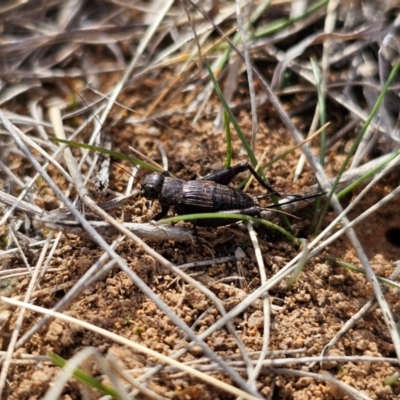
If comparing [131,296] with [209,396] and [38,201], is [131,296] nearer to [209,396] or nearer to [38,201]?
[209,396]

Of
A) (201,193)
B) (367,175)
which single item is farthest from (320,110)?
(201,193)

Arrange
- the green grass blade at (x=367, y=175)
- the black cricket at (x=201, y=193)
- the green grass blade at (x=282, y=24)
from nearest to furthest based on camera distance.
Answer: the green grass blade at (x=367, y=175)
the black cricket at (x=201, y=193)
the green grass blade at (x=282, y=24)

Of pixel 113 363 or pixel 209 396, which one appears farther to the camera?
pixel 209 396

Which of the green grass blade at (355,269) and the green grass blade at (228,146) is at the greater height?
the green grass blade at (228,146)

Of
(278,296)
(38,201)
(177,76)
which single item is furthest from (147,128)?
(278,296)

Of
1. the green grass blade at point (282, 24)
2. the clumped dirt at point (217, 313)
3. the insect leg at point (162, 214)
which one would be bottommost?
the clumped dirt at point (217, 313)

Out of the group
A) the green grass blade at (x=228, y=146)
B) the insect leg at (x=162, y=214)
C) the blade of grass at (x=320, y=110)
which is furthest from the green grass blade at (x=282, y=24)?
the insect leg at (x=162, y=214)

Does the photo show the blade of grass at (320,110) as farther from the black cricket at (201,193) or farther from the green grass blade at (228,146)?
the green grass blade at (228,146)
